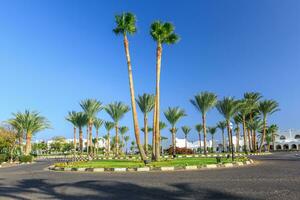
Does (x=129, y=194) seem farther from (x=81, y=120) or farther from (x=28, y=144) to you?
(x=81, y=120)

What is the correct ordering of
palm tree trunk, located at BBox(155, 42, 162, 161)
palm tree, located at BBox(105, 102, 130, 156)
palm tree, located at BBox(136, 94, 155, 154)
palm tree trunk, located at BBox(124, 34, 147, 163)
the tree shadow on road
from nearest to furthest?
the tree shadow on road < palm tree trunk, located at BBox(124, 34, 147, 163) < palm tree trunk, located at BBox(155, 42, 162, 161) < palm tree, located at BBox(136, 94, 155, 154) < palm tree, located at BBox(105, 102, 130, 156)

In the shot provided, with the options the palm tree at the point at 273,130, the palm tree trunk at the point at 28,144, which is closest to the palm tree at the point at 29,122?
the palm tree trunk at the point at 28,144

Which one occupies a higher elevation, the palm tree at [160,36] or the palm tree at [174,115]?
the palm tree at [160,36]

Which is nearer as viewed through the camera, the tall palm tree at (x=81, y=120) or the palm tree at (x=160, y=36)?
the palm tree at (x=160, y=36)

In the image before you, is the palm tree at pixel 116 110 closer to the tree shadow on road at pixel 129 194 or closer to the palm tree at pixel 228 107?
the palm tree at pixel 228 107

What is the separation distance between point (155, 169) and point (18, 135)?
48513 millimetres

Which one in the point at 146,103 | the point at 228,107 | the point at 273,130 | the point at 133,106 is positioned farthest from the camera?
the point at 273,130

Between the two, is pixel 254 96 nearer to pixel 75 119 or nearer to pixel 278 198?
pixel 75 119

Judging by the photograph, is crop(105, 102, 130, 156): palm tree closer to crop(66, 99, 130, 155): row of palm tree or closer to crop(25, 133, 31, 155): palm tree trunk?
crop(66, 99, 130, 155): row of palm tree

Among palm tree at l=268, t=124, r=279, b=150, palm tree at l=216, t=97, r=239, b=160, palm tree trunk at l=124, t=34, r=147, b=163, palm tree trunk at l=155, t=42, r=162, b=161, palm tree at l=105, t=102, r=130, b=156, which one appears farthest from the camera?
palm tree at l=268, t=124, r=279, b=150

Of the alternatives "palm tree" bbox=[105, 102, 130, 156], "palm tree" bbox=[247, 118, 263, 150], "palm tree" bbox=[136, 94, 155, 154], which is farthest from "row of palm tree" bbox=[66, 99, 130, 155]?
"palm tree" bbox=[247, 118, 263, 150]

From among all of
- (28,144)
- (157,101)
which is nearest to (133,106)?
(157,101)

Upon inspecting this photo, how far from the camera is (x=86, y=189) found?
1266cm

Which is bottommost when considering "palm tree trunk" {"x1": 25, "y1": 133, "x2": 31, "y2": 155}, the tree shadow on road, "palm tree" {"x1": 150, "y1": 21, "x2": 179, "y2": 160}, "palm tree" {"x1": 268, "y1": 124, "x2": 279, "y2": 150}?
the tree shadow on road
